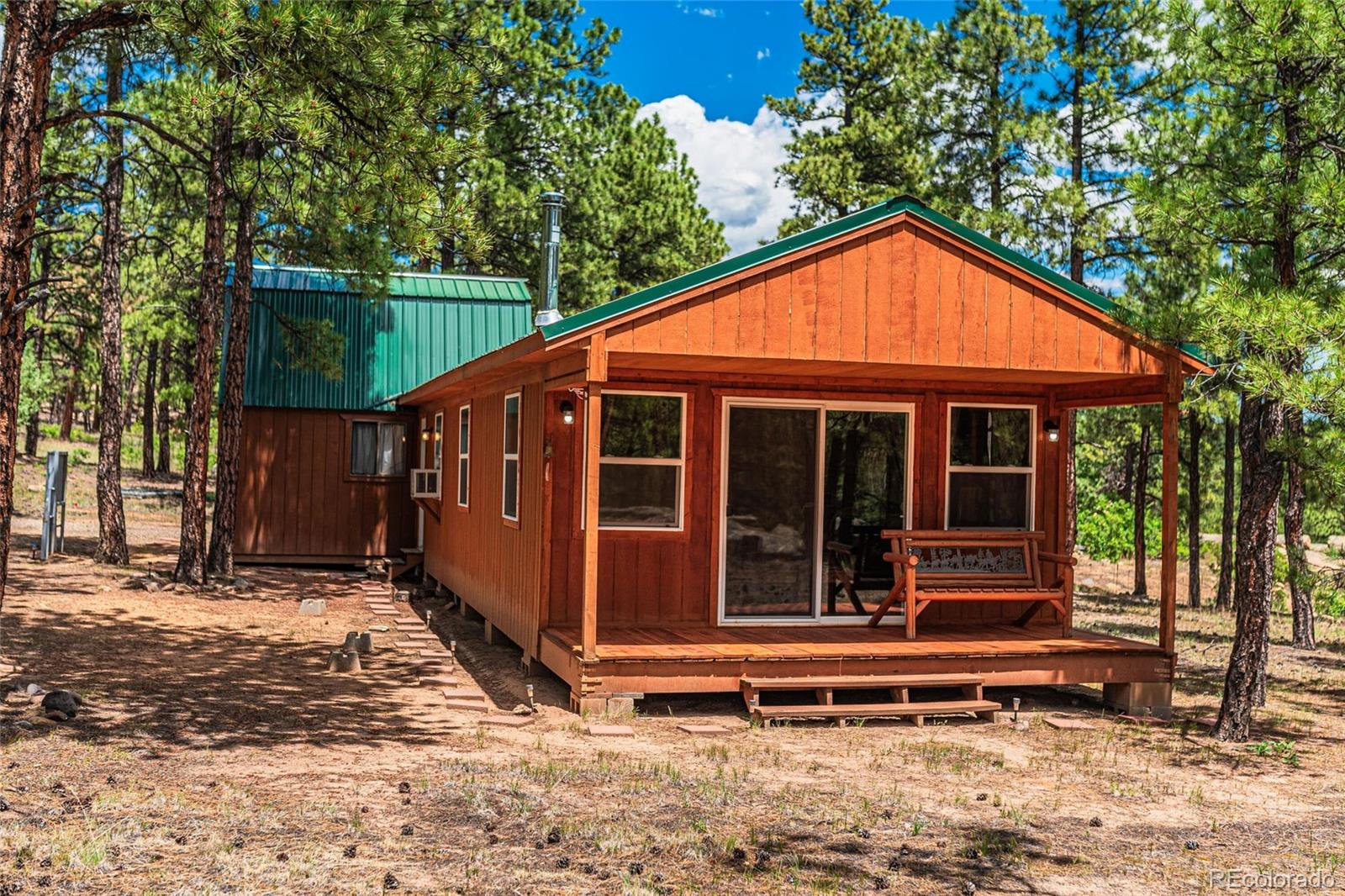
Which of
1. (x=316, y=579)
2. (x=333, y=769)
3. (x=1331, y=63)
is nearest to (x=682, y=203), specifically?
(x=316, y=579)

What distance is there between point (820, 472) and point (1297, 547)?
3611 mm

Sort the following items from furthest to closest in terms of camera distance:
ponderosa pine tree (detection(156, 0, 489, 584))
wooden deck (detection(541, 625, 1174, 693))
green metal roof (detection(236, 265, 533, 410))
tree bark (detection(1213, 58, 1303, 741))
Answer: green metal roof (detection(236, 265, 533, 410)) → wooden deck (detection(541, 625, 1174, 693)) → tree bark (detection(1213, 58, 1303, 741)) → ponderosa pine tree (detection(156, 0, 489, 584))

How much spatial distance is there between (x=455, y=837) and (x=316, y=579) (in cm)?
1109

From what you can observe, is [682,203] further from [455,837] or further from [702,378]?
[455,837]

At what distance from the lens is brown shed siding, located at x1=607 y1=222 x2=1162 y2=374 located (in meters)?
7.85

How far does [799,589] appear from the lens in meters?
9.88

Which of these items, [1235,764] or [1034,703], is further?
[1034,703]

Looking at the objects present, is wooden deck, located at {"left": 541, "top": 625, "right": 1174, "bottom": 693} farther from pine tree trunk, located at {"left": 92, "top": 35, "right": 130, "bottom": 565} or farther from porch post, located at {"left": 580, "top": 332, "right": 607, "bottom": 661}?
pine tree trunk, located at {"left": 92, "top": 35, "right": 130, "bottom": 565}

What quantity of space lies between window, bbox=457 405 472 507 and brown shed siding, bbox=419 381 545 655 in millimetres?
133

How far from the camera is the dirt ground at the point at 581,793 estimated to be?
16.0 feet

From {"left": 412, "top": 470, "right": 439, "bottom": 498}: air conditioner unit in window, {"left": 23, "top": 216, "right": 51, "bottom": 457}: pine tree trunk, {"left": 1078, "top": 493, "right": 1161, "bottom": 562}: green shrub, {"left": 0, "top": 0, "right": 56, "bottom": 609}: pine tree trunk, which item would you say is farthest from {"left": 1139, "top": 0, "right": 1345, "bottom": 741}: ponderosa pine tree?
{"left": 23, "top": 216, "right": 51, "bottom": 457}: pine tree trunk

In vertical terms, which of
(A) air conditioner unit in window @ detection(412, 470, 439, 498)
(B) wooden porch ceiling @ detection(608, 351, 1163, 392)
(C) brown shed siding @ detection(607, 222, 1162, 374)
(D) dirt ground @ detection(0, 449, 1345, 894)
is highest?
(C) brown shed siding @ detection(607, 222, 1162, 374)

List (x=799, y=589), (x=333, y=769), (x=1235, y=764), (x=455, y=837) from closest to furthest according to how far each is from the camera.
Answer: (x=455, y=837) < (x=333, y=769) < (x=1235, y=764) < (x=799, y=589)

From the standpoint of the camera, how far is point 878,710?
26.9 ft
